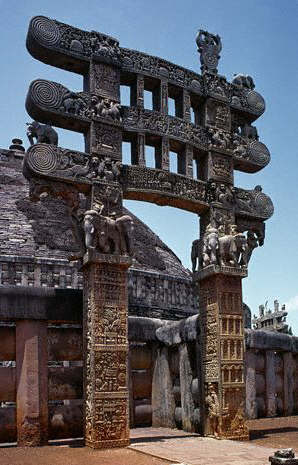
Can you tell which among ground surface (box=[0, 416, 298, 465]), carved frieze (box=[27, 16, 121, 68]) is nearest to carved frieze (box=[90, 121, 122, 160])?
carved frieze (box=[27, 16, 121, 68])

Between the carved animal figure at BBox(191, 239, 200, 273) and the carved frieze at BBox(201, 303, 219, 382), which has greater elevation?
the carved animal figure at BBox(191, 239, 200, 273)

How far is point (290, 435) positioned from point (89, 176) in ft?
18.2

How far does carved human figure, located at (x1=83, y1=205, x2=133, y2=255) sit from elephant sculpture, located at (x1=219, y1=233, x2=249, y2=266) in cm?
175

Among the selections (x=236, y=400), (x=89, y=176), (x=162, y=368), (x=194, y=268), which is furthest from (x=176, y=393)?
(x=89, y=176)

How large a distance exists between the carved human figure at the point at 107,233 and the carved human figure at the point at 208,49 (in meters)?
3.84

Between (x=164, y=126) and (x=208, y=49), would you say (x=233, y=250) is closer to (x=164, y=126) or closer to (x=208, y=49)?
(x=164, y=126)

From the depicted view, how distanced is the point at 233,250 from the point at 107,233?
2390 millimetres

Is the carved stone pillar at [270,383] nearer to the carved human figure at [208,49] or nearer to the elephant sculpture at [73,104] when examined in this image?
the carved human figure at [208,49]

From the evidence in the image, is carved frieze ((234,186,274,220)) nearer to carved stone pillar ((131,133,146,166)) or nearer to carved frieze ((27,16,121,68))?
carved stone pillar ((131,133,146,166))

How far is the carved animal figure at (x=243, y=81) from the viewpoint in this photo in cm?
1220

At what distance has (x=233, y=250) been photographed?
34.8 feet

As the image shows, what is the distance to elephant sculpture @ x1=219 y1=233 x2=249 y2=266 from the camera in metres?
10.5

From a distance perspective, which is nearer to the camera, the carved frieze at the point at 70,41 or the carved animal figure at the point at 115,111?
the carved frieze at the point at 70,41

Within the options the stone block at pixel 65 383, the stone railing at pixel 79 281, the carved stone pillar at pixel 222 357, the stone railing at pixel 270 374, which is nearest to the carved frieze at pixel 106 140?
the carved stone pillar at pixel 222 357
